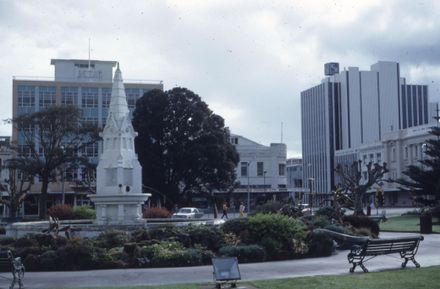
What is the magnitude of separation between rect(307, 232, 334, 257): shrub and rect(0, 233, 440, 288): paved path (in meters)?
1.26

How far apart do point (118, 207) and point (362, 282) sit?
19.3m

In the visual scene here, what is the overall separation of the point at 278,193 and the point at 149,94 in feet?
138

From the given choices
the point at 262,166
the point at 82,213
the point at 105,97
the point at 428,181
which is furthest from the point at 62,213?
the point at 262,166

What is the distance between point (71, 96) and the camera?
88188 mm

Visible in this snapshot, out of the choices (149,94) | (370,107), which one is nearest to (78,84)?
(149,94)

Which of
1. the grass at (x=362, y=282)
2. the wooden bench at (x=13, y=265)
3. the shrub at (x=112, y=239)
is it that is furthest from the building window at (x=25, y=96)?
the grass at (x=362, y=282)

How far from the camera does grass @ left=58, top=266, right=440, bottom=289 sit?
14.0 metres

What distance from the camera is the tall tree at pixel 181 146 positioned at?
6247 cm

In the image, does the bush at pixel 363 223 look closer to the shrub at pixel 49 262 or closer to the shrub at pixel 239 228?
the shrub at pixel 239 228

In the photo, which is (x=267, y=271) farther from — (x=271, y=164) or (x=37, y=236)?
(x=271, y=164)

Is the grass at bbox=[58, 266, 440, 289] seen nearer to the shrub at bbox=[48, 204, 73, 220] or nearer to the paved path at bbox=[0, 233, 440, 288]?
the paved path at bbox=[0, 233, 440, 288]

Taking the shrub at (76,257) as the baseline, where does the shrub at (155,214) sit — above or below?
above

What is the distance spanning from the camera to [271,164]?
10500cm

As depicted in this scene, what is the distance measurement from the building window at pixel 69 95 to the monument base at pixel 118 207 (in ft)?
190
